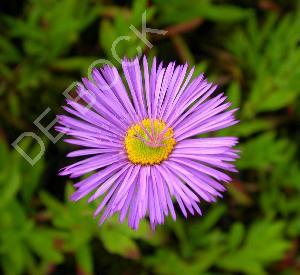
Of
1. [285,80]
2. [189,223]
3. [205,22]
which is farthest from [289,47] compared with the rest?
[189,223]

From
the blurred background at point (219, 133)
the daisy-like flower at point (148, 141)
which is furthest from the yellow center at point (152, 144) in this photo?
the blurred background at point (219, 133)

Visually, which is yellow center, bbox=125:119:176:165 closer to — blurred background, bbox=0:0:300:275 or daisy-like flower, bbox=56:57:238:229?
daisy-like flower, bbox=56:57:238:229

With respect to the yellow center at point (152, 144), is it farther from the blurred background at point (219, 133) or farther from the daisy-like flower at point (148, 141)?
the blurred background at point (219, 133)

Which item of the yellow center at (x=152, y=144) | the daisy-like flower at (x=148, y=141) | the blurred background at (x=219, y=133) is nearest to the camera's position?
the daisy-like flower at (x=148, y=141)

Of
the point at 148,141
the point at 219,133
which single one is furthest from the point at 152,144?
the point at 219,133

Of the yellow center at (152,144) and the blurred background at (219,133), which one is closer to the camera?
the yellow center at (152,144)

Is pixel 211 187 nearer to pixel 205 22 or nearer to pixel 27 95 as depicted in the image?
pixel 27 95

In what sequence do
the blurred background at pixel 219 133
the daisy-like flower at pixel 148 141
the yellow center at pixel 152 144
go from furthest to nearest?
the blurred background at pixel 219 133, the yellow center at pixel 152 144, the daisy-like flower at pixel 148 141
